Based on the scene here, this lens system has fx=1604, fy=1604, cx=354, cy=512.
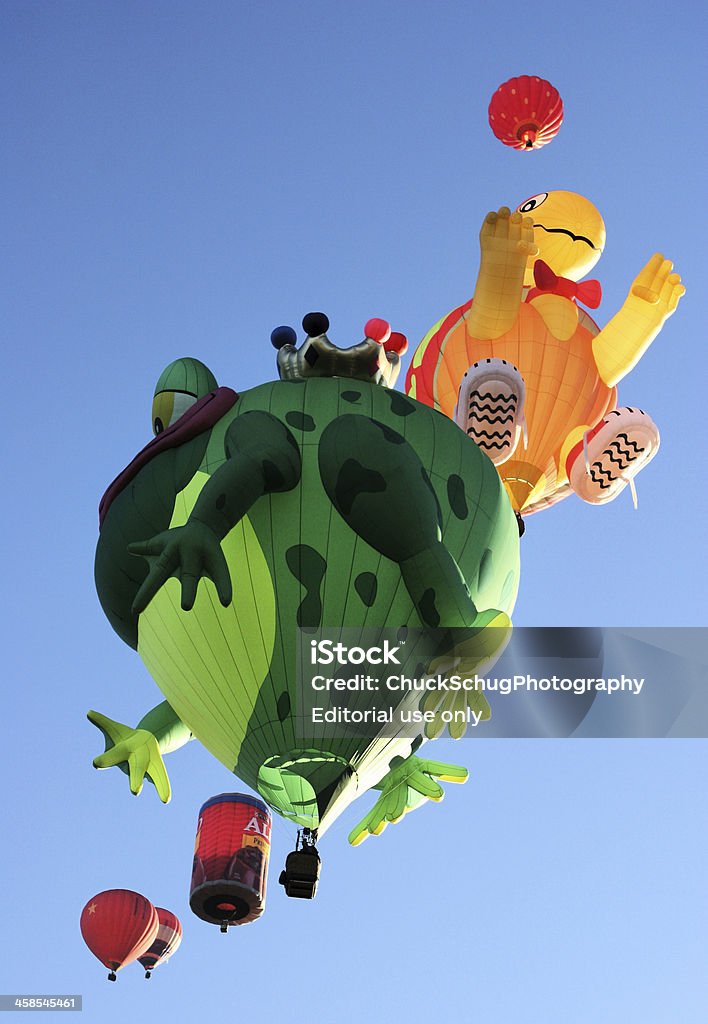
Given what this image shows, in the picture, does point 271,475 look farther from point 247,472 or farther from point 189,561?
point 189,561

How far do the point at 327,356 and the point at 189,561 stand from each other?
72.3 inches

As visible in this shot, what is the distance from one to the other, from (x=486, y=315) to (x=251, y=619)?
419 centimetres

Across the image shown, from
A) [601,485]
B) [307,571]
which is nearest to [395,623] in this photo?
[307,571]

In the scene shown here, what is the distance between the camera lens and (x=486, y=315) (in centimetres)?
1156

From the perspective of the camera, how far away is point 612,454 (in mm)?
11398

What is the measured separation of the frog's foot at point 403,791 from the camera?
970cm

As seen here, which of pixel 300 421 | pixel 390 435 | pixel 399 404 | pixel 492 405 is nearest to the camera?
pixel 390 435

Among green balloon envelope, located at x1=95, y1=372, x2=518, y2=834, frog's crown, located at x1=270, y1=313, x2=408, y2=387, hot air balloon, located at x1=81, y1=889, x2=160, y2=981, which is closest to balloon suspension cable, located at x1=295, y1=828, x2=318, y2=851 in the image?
green balloon envelope, located at x1=95, y1=372, x2=518, y2=834

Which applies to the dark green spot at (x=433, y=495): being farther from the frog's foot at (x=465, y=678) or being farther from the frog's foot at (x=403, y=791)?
the frog's foot at (x=403, y=791)

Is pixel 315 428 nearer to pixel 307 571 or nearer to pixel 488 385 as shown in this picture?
pixel 307 571

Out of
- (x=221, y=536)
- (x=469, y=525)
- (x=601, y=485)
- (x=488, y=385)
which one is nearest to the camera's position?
(x=221, y=536)

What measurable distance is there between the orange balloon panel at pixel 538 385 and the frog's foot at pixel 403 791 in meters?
2.72

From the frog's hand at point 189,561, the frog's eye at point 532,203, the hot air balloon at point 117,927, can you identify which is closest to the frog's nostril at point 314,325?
the frog's hand at point 189,561

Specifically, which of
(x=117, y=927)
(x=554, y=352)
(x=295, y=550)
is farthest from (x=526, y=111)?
(x=117, y=927)
